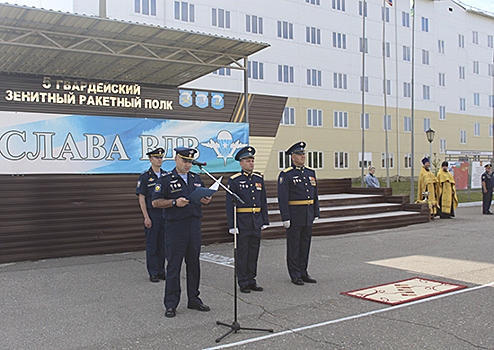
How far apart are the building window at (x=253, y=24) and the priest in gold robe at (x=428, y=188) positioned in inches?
825

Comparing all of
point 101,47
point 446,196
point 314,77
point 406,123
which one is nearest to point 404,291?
point 101,47

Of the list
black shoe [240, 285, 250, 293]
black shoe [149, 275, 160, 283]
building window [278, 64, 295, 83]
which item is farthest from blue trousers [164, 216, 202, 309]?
building window [278, 64, 295, 83]

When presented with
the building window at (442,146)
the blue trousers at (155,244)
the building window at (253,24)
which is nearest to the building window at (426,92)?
the building window at (442,146)

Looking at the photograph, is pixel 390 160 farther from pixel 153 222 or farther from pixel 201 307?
pixel 201 307

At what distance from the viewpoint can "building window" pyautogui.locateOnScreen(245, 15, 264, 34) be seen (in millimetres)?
33188

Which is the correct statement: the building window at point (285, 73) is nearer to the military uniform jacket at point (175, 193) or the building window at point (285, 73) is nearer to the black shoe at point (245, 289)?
the black shoe at point (245, 289)

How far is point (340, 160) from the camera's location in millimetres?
38656

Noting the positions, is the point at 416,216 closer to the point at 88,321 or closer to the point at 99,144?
the point at 99,144

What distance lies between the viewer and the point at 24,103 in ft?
30.3

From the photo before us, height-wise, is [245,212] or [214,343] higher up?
[245,212]

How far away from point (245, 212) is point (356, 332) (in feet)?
8.36

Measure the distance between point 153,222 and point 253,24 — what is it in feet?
93.5

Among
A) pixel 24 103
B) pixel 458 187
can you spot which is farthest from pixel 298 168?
pixel 458 187

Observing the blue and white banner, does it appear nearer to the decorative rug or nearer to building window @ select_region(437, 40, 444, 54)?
the decorative rug
